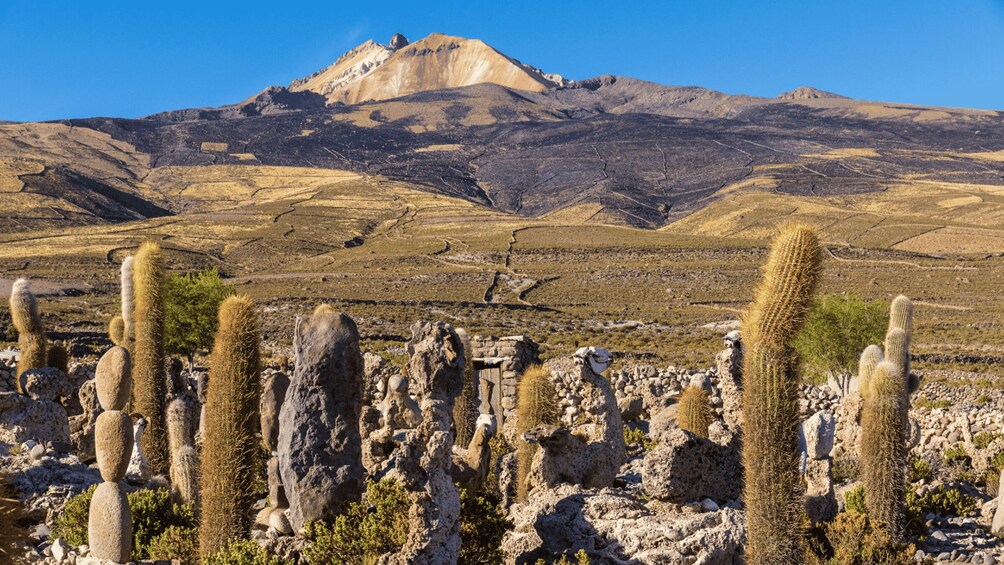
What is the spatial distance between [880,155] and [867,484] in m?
197

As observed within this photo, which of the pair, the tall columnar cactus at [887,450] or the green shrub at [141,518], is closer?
the green shrub at [141,518]

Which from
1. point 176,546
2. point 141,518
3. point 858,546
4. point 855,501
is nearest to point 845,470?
point 855,501

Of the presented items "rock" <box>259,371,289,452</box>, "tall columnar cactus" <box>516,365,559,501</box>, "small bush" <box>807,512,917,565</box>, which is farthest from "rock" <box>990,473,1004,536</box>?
"rock" <box>259,371,289,452</box>

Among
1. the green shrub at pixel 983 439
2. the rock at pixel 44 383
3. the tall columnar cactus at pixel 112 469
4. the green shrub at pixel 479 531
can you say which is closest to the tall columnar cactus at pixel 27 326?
the rock at pixel 44 383

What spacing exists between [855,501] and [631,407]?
9.75 metres

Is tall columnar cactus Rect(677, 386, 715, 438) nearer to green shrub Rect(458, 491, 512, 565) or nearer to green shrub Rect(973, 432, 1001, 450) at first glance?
green shrub Rect(458, 491, 512, 565)

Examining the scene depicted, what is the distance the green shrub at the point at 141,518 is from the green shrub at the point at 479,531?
12.4 ft

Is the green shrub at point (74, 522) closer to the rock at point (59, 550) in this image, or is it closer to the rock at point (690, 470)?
the rock at point (59, 550)

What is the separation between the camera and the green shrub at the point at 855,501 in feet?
39.3

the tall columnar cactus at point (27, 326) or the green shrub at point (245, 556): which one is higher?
the tall columnar cactus at point (27, 326)

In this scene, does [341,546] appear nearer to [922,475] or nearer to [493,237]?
[922,475]

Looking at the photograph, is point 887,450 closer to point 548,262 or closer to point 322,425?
point 322,425

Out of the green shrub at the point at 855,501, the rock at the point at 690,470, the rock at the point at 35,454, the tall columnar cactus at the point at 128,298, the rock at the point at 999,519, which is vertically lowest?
the rock at the point at 999,519

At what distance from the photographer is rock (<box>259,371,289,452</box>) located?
11625mm
